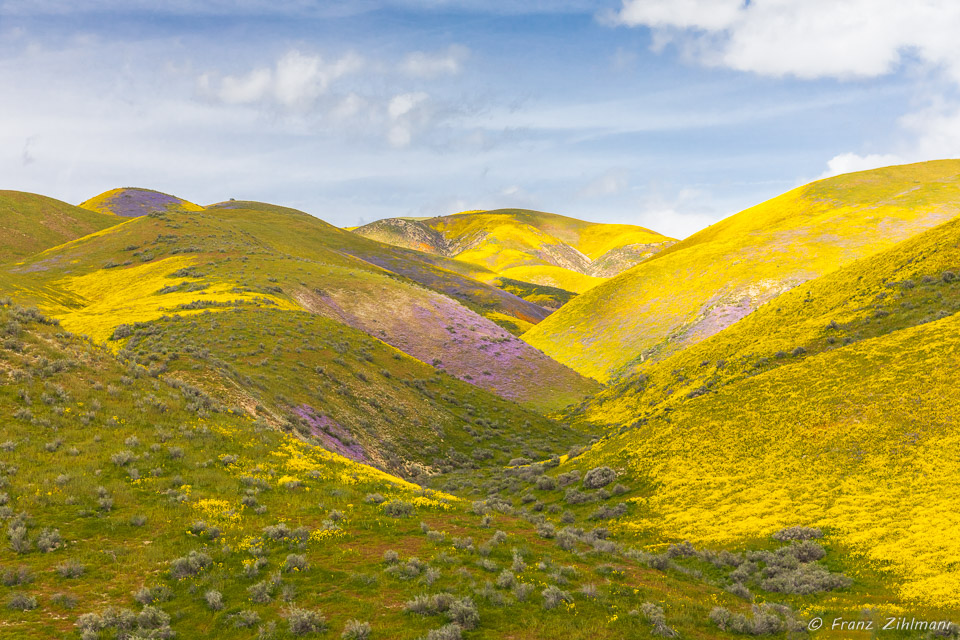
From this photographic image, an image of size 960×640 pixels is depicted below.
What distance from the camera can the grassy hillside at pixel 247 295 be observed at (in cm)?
5500

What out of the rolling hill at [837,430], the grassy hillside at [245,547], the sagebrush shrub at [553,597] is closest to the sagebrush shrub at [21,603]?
the grassy hillside at [245,547]

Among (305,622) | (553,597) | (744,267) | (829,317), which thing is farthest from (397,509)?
(744,267)

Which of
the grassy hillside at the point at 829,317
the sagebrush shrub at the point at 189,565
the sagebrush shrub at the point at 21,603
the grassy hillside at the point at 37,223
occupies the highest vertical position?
the grassy hillside at the point at 37,223

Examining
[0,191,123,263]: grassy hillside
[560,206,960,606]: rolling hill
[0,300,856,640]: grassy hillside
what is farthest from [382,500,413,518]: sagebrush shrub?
[0,191,123,263]: grassy hillside

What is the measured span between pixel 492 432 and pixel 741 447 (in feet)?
77.3

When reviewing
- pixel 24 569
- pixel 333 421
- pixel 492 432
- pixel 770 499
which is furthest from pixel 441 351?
pixel 24 569

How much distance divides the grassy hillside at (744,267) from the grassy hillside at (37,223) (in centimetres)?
9268

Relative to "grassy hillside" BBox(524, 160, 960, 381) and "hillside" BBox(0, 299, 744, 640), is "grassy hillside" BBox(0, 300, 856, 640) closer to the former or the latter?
"hillside" BBox(0, 299, 744, 640)

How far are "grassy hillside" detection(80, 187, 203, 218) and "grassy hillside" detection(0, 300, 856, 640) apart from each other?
439 ft

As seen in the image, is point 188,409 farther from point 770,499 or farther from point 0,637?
point 770,499

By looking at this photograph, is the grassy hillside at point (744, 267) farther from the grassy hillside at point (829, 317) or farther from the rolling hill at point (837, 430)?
the rolling hill at point (837, 430)

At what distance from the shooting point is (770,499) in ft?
74.3

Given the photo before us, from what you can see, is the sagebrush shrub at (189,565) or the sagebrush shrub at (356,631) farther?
the sagebrush shrub at (189,565)

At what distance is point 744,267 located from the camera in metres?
78.2
